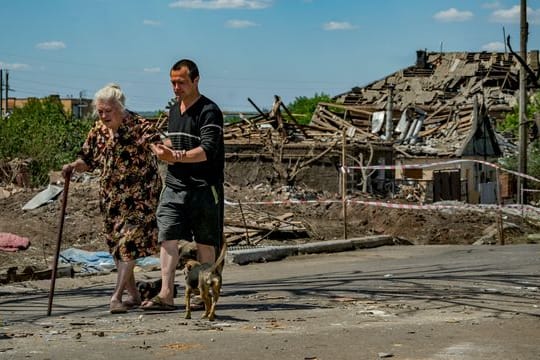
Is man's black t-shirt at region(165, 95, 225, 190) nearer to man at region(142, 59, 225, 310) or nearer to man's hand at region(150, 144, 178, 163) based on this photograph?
man at region(142, 59, 225, 310)

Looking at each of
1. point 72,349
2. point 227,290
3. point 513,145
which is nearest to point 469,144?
point 513,145

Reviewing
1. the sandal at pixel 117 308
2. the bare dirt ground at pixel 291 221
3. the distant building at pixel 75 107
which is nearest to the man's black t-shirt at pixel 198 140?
the sandal at pixel 117 308

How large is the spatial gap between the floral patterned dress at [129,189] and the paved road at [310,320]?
21.7 inches

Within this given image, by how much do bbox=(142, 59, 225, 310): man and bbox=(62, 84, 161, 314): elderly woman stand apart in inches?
7.8

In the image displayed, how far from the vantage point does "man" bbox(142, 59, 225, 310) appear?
Result: 8422mm

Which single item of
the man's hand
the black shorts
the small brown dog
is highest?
the man's hand

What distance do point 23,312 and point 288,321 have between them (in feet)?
7.69

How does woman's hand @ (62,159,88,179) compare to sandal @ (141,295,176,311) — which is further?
woman's hand @ (62,159,88,179)

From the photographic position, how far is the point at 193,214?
27.9 feet

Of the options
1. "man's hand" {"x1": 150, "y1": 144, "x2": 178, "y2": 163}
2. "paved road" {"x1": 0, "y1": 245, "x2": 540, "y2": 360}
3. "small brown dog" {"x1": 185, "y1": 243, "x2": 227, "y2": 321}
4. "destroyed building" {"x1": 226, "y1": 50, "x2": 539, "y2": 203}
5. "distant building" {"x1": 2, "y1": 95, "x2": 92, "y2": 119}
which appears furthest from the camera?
"distant building" {"x1": 2, "y1": 95, "x2": 92, "y2": 119}

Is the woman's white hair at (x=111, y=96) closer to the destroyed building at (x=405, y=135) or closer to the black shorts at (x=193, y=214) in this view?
the black shorts at (x=193, y=214)

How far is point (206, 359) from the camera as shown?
6.36 metres

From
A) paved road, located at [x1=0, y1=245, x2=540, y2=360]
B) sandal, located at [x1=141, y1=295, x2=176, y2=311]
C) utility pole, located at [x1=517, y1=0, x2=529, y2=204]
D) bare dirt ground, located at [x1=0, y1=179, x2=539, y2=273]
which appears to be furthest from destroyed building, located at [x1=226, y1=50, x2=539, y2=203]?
sandal, located at [x1=141, y1=295, x2=176, y2=311]

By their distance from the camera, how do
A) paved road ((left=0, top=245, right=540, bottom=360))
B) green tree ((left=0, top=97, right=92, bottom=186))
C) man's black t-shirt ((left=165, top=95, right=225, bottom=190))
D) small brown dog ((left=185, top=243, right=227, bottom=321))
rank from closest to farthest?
paved road ((left=0, top=245, right=540, bottom=360)), small brown dog ((left=185, top=243, right=227, bottom=321)), man's black t-shirt ((left=165, top=95, right=225, bottom=190)), green tree ((left=0, top=97, right=92, bottom=186))
